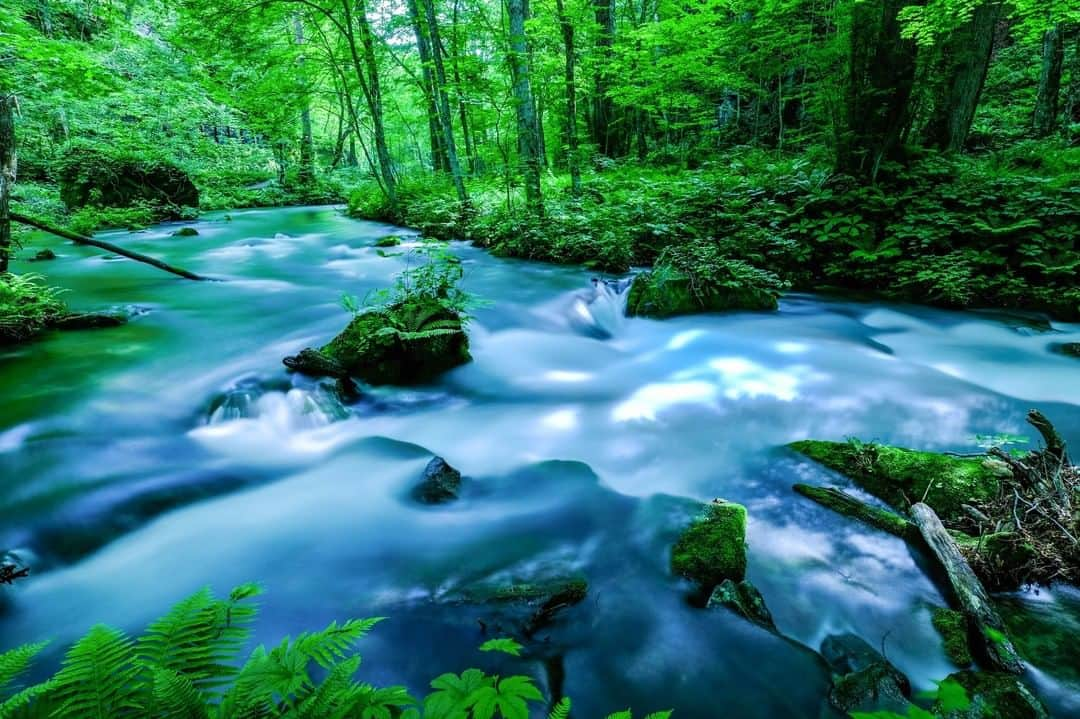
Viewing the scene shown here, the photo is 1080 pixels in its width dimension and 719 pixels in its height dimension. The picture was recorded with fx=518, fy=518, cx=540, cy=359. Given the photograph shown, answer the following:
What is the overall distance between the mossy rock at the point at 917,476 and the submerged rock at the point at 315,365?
14.6ft

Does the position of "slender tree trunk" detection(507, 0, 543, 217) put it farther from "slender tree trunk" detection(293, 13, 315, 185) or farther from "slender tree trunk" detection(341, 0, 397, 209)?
"slender tree trunk" detection(293, 13, 315, 185)

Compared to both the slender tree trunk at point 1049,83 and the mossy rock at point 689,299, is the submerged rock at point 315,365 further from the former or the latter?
the slender tree trunk at point 1049,83

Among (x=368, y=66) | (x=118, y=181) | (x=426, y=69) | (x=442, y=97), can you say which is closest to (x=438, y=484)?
(x=442, y=97)

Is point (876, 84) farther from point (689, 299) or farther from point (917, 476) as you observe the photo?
point (917, 476)

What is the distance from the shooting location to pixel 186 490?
12.6 feet

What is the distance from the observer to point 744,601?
2676 mm

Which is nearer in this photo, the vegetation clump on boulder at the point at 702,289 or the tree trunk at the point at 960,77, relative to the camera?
Answer: the vegetation clump on boulder at the point at 702,289

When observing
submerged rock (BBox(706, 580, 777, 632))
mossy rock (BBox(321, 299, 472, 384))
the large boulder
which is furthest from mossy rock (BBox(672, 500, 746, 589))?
the large boulder

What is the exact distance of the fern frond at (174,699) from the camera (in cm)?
118

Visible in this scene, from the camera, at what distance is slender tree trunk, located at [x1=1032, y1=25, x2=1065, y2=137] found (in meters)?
11.0

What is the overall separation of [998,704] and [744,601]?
1.00 meters

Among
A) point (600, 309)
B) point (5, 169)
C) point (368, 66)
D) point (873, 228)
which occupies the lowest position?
point (600, 309)

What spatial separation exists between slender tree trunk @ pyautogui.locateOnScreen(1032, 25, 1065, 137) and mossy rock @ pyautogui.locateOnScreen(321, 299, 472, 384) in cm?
1407

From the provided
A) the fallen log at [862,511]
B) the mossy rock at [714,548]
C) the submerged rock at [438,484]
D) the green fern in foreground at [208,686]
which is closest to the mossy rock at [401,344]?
the submerged rock at [438,484]
